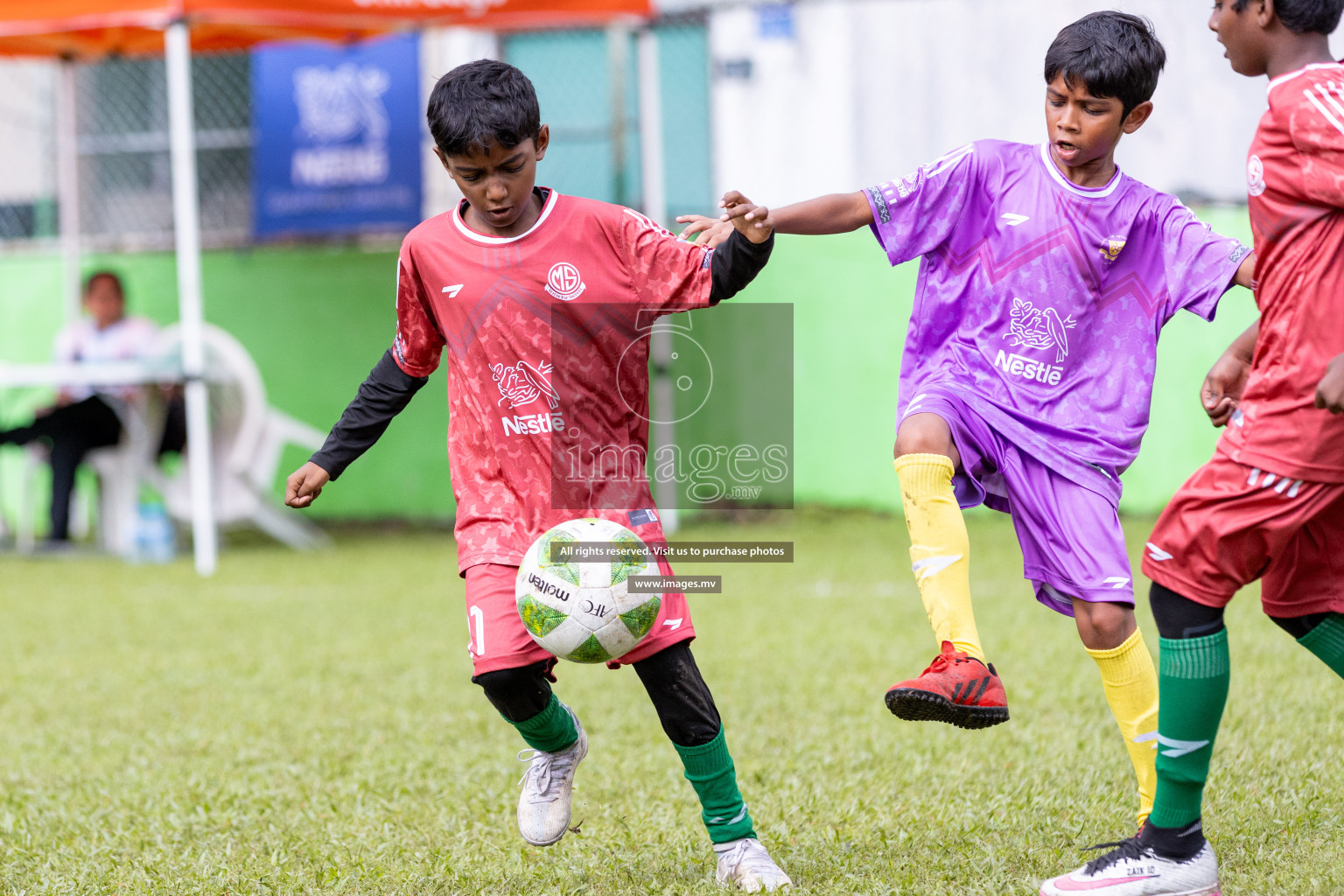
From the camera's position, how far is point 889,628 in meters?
6.57

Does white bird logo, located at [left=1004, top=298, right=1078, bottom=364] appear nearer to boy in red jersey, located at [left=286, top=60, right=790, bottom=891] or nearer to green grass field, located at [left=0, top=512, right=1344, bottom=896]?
boy in red jersey, located at [left=286, top=60, right=790, bottom=891]

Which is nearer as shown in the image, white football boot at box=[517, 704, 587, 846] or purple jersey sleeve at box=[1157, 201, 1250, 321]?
purple jersey sleeve at box=[1157, 201, 1250, 321]

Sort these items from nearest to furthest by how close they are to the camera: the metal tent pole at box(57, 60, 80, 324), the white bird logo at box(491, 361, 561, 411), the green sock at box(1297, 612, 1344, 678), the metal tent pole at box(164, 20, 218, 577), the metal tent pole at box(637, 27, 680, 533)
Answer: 1. the green sock at box(1297, 612, 1344, 678)
2. the white bird logo at box(491, 361, 561, 411)
3. the metal tent pole at box(164, 20, 218, 577)
4. the metal tent pole at box(637, 27, 680, 533)
5. the metal tent pole at box(57, 60, 80, 324)

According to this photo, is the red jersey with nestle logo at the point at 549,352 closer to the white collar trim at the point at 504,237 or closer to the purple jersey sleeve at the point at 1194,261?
the white collar trim at the point at 504,237

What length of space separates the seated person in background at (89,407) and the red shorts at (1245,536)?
8.24 metres

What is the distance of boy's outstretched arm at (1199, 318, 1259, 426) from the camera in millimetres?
2936

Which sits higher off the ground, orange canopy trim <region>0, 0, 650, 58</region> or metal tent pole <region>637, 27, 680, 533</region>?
orange canopy trim <region>0, 0, 650, 58</region>

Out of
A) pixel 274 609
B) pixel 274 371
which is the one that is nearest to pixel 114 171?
pixel 274 371

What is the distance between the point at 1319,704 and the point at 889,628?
217 centimetres

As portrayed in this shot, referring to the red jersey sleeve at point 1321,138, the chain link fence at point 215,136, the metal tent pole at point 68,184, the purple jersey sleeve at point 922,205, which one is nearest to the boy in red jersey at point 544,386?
the purple jersey sleeve at point 922,205

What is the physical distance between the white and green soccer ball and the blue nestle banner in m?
7.80

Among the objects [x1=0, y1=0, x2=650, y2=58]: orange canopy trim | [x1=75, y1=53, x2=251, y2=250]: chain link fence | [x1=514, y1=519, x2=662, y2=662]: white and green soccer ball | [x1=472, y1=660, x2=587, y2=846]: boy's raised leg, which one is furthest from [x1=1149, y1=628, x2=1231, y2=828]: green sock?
[x1=75, y1=53, x2=251, y2=250]: chain link fence

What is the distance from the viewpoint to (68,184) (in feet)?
36.4

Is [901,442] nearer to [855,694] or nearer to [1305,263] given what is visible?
[1305,263]
